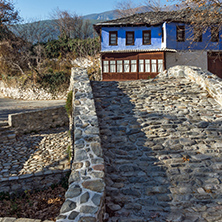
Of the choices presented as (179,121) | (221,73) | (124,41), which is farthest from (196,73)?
(221,73)

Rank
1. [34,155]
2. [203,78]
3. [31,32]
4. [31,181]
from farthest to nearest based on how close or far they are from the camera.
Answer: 1. [31,32]
2. [34,155]
3. [203,78]
4. [31,181]

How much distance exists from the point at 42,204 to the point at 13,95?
1698 cm

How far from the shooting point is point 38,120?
37.9 feet

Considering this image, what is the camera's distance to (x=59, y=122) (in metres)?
12.3

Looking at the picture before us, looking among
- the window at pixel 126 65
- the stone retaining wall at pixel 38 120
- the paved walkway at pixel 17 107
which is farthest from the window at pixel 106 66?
the stone retaining wall at pixel 38 120

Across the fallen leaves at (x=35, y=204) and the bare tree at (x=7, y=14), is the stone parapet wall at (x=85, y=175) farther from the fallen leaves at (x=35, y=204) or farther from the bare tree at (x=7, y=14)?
the bare tree at (x=7, y=14)

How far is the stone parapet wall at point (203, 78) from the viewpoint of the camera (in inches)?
253

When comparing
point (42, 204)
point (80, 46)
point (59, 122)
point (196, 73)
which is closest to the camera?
point (42, 204)

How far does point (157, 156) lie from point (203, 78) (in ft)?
13.3

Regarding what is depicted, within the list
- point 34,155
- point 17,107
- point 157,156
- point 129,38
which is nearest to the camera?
point 157,156

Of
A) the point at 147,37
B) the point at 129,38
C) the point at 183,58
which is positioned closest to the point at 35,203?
the point at 129,38

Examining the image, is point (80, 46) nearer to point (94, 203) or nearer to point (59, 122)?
point (59, 122)

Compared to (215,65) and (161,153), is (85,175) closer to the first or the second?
(161,153)

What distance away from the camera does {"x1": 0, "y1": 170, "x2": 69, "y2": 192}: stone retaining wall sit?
632 cm
